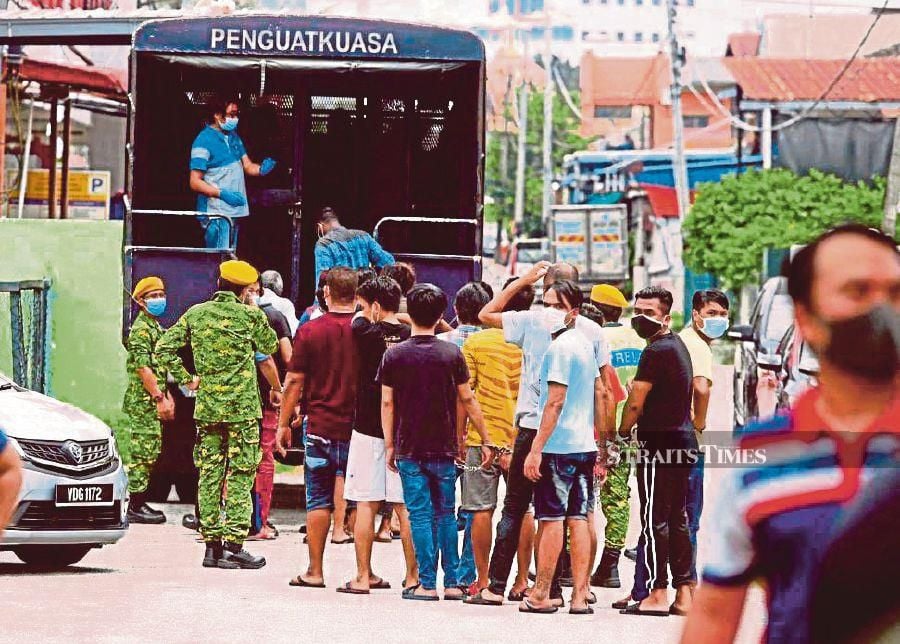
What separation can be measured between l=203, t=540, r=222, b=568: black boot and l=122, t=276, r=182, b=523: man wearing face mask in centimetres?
210

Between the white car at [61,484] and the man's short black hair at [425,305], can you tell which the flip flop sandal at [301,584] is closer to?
the white car at [61,484]

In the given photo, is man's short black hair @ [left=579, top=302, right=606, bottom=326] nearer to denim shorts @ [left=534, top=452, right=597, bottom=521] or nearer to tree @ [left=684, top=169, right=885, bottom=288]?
denim shorts @ [left=534, top=452, right=597, bottom=521]

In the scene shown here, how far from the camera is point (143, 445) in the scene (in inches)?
579

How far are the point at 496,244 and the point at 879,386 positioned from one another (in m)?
104

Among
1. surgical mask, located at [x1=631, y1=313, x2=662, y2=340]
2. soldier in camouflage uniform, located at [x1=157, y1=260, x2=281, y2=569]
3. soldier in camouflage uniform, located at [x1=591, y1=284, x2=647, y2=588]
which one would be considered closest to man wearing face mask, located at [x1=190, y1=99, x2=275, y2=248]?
soldier in camouflage uniform, located at [x1=157, y1=260, x2=281, y2=569]

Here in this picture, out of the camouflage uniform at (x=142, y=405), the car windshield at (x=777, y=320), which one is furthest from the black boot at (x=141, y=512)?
the car windshield at (x=777, y=320)

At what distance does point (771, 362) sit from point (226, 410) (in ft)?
23.1

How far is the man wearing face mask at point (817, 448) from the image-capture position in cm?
320

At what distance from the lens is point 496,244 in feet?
351

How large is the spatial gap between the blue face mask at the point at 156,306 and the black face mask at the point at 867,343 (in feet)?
38.7

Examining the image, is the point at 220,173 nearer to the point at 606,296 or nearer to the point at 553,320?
the point at 606,296

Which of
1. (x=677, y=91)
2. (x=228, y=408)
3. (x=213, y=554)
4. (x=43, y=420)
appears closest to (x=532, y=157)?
(x=677, y=91)

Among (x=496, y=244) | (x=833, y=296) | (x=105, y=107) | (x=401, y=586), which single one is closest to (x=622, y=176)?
(x=496, y=244)

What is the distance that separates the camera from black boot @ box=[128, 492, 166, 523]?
14961 mm
